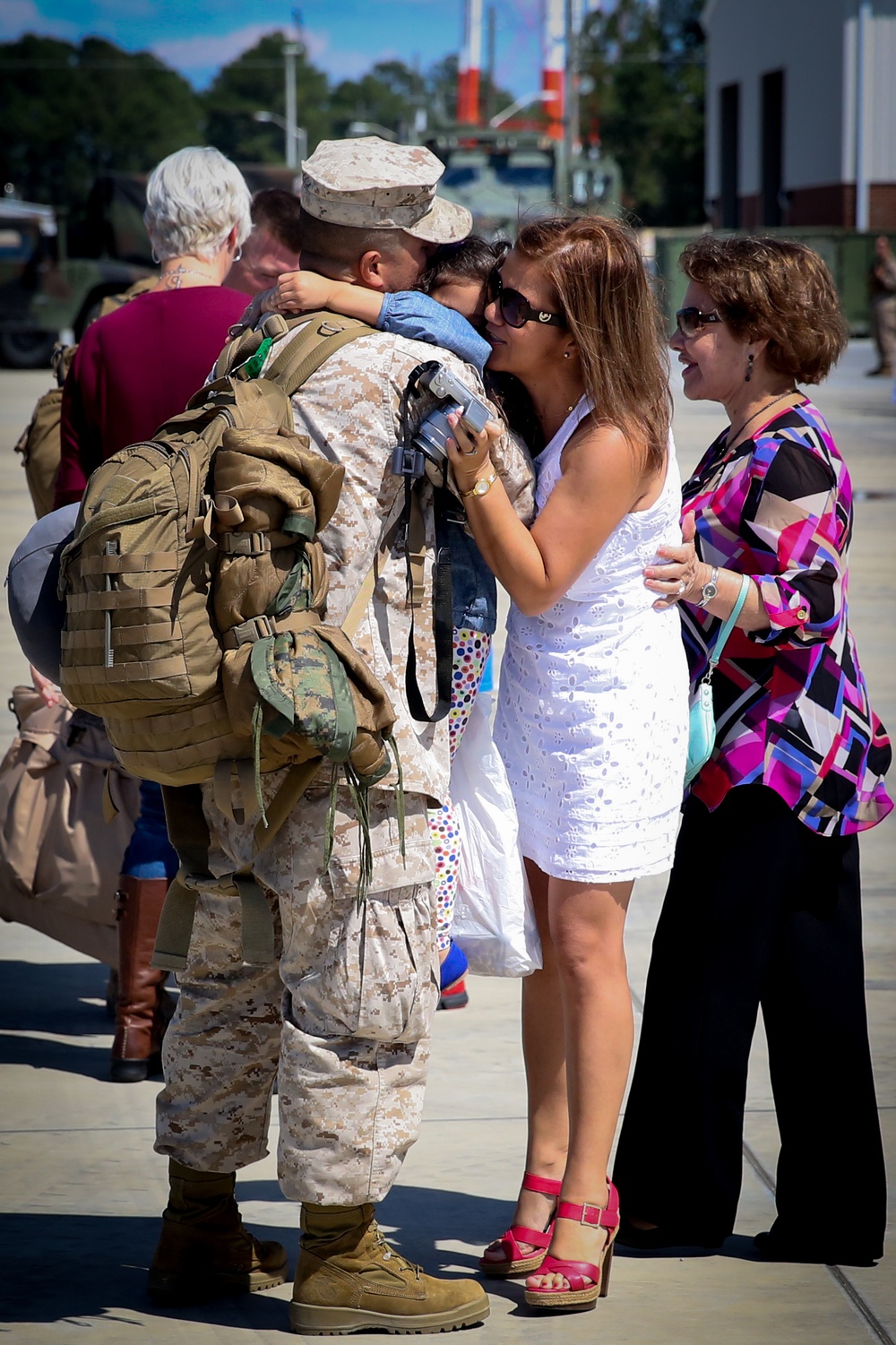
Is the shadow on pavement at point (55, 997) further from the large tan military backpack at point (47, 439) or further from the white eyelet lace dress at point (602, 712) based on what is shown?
the white eyelet lace dress at point (602, 712)

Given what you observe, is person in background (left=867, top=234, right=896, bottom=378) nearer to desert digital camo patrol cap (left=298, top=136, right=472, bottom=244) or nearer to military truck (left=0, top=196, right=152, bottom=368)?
military truck (left=0, top=196, right=152, bottom=368)

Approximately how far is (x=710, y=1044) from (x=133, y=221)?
78.3 feet

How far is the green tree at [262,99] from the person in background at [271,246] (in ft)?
403

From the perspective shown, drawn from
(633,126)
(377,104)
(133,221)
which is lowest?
(133,221)

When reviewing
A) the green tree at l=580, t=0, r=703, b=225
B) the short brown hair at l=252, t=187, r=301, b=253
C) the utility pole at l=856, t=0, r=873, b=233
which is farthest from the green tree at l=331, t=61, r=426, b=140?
the short brown hair at l=252, t=187, r=301, b=253

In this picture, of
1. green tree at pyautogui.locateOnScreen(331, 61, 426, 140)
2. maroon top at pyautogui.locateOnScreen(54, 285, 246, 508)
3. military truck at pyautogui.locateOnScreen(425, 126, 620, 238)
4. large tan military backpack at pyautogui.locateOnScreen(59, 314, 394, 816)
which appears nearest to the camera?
large tan military backpack at pyautogui.locateOnScreen(59, 314, 394, 816)

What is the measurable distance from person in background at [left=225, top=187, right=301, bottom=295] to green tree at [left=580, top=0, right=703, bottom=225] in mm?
67040

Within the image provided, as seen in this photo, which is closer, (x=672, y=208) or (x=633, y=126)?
(x=672, y=208)

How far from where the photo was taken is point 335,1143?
2645mm

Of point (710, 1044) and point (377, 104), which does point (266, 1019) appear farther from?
point (377, 104)

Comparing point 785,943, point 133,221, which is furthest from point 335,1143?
point 133,221

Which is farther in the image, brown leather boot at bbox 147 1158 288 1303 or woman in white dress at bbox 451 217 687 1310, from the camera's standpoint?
brown leather boot at bbox 147 1158 288 1303

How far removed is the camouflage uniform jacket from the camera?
2.62 m

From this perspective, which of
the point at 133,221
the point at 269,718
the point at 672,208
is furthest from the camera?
the point at 672,208
